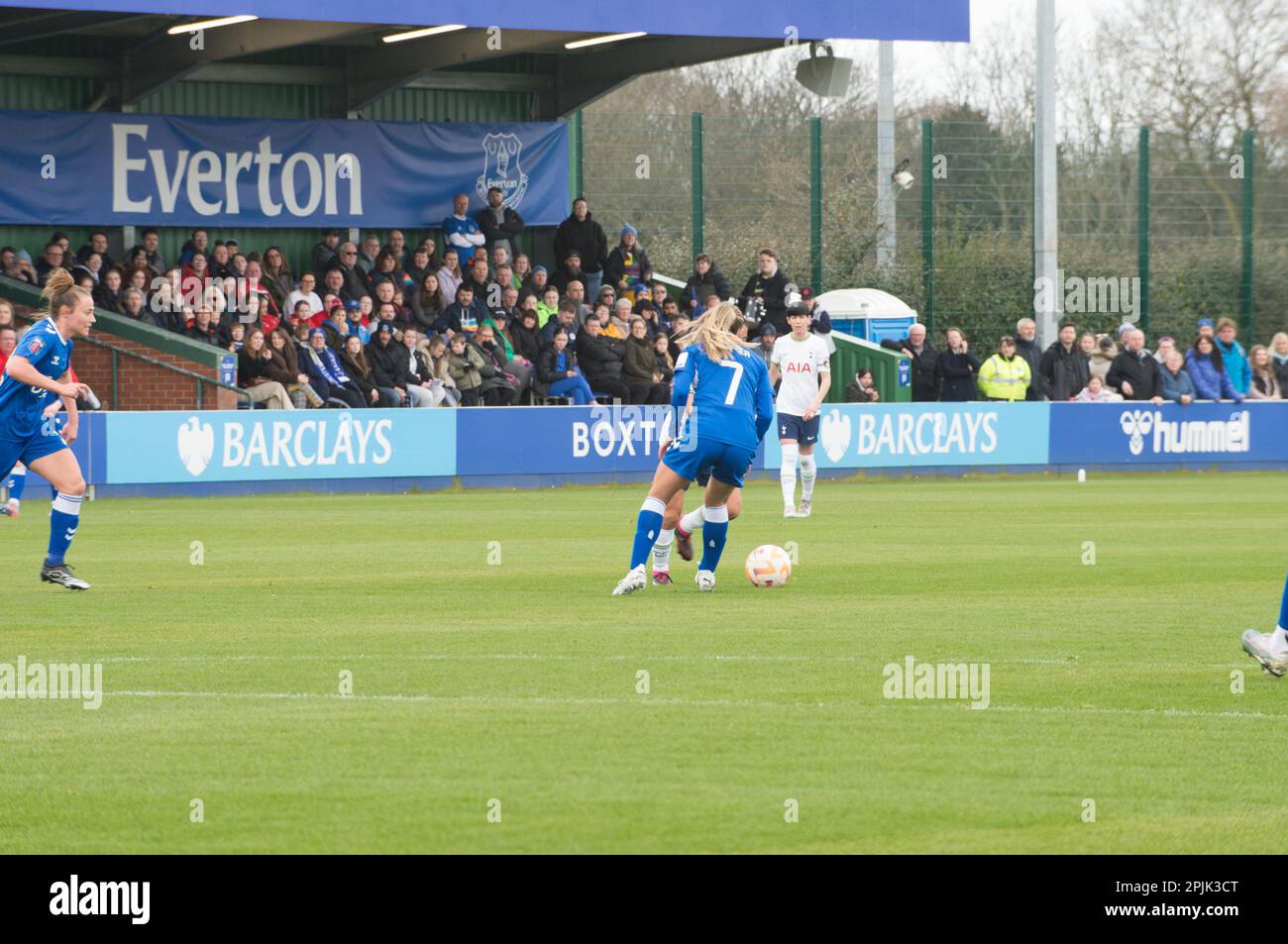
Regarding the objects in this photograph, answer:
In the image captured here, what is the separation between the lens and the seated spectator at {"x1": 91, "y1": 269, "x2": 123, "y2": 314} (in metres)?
29.0

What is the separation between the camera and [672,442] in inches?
583

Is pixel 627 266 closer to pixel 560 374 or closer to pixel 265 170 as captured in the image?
pixel 560 374

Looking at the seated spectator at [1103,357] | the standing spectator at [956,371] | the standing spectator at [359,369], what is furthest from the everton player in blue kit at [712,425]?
the seated spectator at [1103,357]

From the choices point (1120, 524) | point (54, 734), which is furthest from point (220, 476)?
point (54, 734)

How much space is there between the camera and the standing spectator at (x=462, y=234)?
110ft

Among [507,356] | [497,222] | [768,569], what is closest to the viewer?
[768,569]

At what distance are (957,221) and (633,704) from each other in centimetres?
3034

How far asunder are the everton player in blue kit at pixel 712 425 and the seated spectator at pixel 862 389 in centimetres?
1772

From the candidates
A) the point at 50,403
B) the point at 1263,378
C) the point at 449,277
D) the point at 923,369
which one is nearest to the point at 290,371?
the point at 449,277

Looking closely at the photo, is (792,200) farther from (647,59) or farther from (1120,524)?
(1120,524)

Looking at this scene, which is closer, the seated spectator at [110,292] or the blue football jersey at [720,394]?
the blue football jersey at [720,394]

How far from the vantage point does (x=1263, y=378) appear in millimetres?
34938

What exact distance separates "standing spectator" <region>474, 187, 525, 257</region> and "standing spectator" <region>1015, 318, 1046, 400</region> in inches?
333

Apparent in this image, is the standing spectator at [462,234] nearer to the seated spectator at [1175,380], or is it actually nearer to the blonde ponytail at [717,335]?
the seated spectator at [1175,380]
